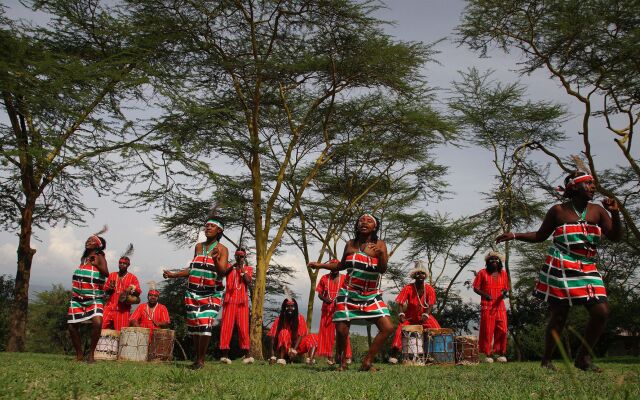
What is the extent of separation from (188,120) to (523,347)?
1769cm

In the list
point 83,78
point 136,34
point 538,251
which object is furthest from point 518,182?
point 83,78

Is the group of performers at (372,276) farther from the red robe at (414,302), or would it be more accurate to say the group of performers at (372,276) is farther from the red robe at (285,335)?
the red robe at (285,335)

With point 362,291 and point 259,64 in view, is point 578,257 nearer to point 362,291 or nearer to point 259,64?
point 362,291

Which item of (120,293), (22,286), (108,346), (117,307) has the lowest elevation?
(108,346)

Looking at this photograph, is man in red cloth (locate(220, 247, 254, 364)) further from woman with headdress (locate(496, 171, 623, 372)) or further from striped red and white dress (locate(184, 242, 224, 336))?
woman with headdress (locate(496, 171, 623, 372))

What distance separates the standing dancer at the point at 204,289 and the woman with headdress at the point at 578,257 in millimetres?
3866

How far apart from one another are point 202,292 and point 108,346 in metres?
5.41

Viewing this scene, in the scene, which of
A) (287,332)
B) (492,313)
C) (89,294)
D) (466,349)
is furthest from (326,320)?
(89,294)

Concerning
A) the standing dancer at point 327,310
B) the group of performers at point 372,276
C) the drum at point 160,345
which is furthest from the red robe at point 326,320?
the drum at point 160,345

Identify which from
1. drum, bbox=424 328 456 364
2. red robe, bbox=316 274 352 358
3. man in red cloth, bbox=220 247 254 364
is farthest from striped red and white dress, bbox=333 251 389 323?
red robe, bbox=316 274 352 358

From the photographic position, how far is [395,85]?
66.6 ft

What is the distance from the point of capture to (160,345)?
1339 cm

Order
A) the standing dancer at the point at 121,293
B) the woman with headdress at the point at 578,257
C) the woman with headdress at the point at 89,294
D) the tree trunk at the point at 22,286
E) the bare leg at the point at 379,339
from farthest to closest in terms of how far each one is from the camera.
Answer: the tree trunk at the point at 22,286, the standing dancer at the point at 121,293, the woman with headdress at the point at 89,294, the bare leg at the point at 379,339, the woman with headdress at the point at 578,257

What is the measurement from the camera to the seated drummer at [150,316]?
49.3ft
